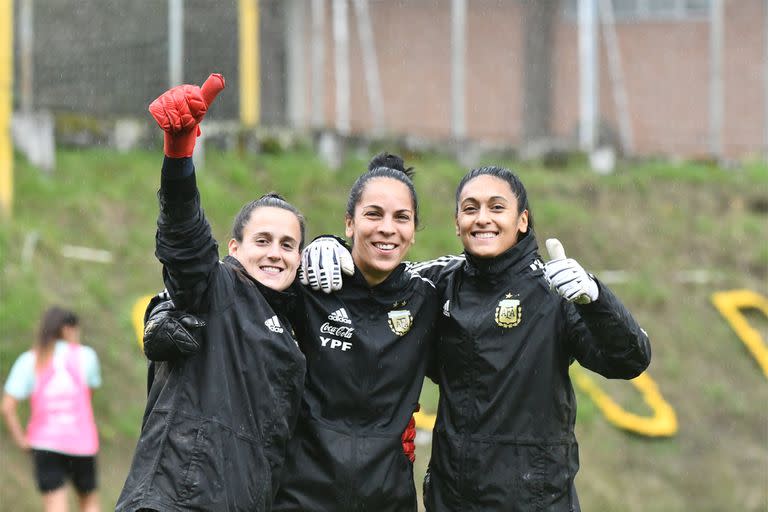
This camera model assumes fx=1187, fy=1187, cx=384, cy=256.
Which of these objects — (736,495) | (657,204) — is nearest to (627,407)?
(736,495)

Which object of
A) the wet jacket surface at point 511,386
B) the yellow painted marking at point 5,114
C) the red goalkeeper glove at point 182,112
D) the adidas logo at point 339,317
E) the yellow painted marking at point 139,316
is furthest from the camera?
the yellow painted marking at point 5,114

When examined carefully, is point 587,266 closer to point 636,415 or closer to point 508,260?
point 636,415

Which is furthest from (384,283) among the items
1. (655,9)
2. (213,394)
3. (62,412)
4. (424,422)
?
(655,9)

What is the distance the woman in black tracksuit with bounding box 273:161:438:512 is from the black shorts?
422 centimetres

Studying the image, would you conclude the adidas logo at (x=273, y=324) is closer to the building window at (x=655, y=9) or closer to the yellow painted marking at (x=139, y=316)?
the yellow painted marking at (x=139, y=316)

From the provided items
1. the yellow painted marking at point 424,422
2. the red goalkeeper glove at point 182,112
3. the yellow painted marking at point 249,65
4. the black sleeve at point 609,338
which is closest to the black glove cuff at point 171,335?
the red goalkeeper glove at point 182,112

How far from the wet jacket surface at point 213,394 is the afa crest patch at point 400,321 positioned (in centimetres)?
51

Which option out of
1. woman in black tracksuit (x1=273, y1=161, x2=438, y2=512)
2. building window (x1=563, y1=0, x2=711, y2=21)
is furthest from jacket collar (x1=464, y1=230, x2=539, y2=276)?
building window (x1=563, y1=0, x2=711, y2=21)

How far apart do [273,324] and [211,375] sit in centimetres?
35

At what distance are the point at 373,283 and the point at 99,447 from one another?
514 cm

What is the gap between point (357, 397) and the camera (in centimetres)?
494

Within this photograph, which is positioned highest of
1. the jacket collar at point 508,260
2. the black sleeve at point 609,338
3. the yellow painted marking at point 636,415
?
the jacket collar at point 508,260

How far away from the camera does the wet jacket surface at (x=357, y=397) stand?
486cm

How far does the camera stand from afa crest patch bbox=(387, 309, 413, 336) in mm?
5098
